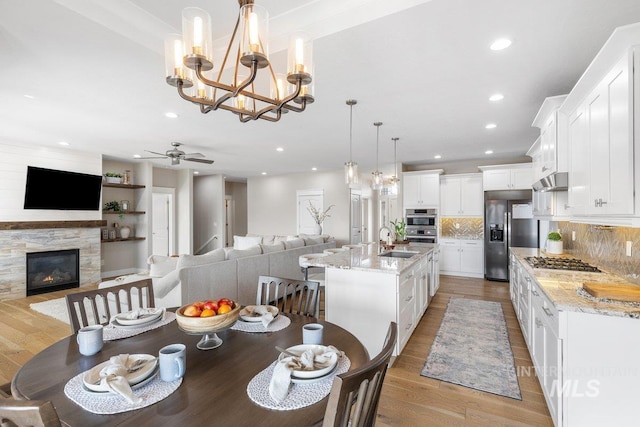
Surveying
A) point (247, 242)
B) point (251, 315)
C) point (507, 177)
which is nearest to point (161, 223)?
point (247, 242)

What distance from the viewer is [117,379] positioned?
1093 mm

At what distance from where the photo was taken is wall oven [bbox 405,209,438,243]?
22.9 feet

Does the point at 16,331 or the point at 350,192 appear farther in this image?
the point at 350,192

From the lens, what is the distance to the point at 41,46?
2309 millimetres

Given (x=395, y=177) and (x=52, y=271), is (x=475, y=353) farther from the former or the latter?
(x=52, y=271)

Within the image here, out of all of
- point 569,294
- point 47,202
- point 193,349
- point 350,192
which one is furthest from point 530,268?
point 47,202

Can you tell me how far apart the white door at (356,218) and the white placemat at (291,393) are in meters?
7.37

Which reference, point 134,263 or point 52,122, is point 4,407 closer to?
point 52,122

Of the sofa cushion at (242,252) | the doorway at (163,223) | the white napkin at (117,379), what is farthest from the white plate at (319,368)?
the doorway at (163,223)

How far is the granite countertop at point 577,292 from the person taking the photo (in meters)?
1.70

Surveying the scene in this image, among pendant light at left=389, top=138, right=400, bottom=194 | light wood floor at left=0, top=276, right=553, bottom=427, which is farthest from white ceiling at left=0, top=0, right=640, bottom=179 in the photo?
light wood floor at left=0, top=276, right=553, bottom=427

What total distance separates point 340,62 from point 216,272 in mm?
2885

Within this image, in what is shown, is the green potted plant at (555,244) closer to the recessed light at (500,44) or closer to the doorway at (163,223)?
the recessed light at (500,44)

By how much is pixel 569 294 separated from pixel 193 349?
2.28m
